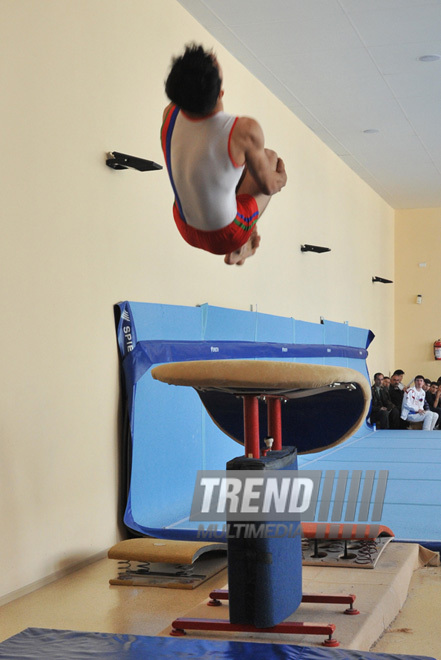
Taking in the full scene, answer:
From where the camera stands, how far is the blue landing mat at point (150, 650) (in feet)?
Result: 8.84

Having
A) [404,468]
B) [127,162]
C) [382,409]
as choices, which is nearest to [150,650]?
[127,162]

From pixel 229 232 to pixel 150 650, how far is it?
156 cm

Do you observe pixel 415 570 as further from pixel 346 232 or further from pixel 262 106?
pixel 346 232

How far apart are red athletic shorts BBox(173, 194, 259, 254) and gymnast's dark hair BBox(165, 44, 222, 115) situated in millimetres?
378

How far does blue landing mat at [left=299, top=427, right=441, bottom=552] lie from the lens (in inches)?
199

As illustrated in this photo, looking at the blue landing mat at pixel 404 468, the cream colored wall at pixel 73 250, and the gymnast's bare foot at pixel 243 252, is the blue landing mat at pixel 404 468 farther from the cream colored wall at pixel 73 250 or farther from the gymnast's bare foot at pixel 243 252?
the gymnast's bare foot at pixel 243 252

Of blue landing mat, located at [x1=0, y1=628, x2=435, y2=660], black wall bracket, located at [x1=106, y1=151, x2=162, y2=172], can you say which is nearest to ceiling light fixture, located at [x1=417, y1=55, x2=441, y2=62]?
black wall bracket, located at [x1=106, y1=151, x2=162, y2=172]

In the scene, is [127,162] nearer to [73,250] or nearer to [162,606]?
[73,250]

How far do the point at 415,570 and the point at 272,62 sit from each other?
5.38m

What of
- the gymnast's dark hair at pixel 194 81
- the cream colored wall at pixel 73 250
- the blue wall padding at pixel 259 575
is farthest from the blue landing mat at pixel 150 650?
the gymnast's dark hair at pixel 194 81

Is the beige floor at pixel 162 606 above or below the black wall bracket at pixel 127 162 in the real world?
below

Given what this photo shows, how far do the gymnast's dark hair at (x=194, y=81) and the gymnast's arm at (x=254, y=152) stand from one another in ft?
0.41

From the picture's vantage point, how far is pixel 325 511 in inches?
221

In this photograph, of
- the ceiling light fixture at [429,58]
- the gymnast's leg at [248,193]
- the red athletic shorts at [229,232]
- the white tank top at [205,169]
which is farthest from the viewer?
the ceiling light fixture at [429,58]
